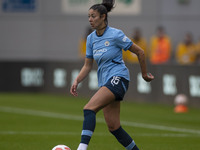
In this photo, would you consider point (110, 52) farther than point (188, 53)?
No

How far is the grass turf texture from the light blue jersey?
96.7 inches

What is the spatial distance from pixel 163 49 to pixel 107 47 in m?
14.1

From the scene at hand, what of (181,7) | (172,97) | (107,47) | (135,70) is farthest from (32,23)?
(107,47)

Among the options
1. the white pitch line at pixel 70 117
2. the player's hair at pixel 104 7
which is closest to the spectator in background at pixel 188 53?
the white pitch line at pixel 70 117

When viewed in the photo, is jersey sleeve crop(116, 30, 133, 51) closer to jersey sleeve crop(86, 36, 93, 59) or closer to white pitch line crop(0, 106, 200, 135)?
jersey sleeve crop(86, 36, 93, 59)

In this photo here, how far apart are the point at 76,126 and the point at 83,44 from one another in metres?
10.2

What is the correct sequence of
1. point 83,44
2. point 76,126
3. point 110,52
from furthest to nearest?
point 83,44
point 76,126
point 110,52

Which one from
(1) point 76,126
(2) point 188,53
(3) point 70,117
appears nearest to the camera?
(1) point 76,126

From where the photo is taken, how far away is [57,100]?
2194cm

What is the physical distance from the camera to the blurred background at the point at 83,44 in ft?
66.3

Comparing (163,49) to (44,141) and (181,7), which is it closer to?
(181,7)

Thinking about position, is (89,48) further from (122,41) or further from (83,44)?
(83,44)

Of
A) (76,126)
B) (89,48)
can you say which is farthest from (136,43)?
(89,48)

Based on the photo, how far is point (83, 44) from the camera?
24.3m
